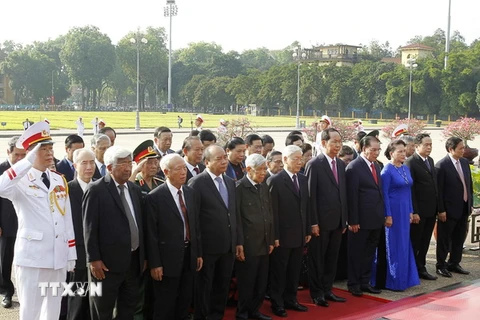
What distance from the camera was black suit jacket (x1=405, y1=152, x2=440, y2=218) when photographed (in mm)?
6750

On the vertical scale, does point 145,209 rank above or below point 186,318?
above

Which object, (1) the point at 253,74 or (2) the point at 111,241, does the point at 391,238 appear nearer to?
(2) the point at 111,241

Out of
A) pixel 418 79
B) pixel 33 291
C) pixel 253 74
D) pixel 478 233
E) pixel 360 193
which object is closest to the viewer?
pixel 33 291

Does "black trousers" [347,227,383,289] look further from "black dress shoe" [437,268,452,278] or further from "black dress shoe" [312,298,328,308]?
"black dress shoe" [437,268,452,278]

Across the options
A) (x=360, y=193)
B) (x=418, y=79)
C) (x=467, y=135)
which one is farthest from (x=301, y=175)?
(x=418, y=79)

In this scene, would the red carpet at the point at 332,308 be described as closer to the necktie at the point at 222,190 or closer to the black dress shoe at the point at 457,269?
the necktie at the point at 222,190

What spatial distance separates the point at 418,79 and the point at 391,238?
183ft

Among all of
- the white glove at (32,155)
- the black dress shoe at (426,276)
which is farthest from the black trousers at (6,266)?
the black dress shoe at (426,276)

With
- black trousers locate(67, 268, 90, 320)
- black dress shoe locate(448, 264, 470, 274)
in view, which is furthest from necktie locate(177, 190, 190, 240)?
black dress shoe locate(448, 264, 470, 274)

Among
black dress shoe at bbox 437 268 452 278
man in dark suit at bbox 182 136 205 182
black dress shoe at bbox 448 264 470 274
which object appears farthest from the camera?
black dress shoe at bbox 448 264 470 274

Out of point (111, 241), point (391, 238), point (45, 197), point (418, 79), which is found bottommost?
point (391, 238)

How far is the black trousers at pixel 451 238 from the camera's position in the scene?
23.0 feet

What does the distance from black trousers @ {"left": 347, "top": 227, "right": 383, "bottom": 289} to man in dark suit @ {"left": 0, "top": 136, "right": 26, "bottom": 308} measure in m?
3.63

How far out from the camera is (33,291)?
12.9 feet
